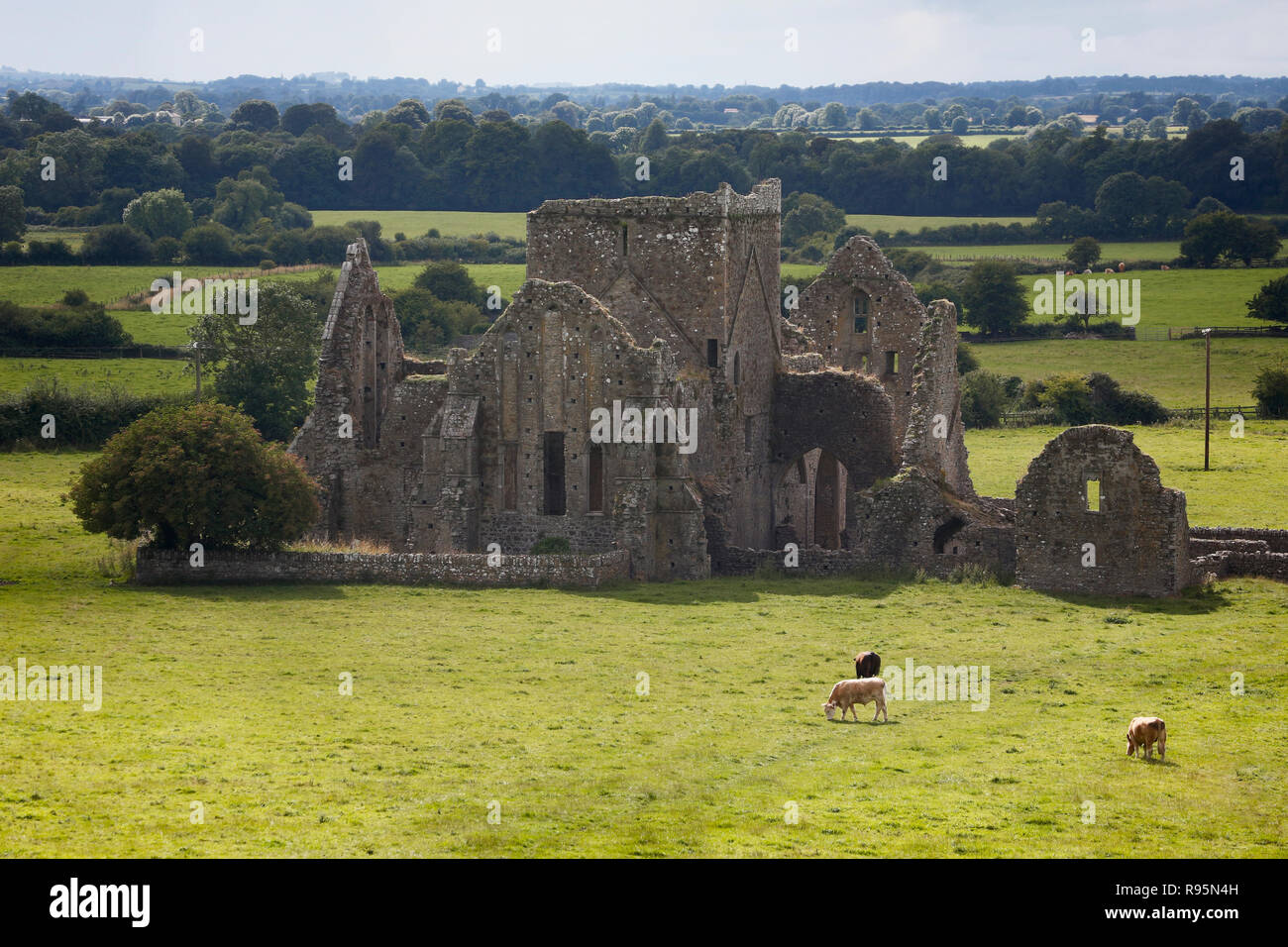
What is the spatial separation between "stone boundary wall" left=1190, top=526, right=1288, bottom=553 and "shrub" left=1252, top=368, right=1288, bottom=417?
113 ft

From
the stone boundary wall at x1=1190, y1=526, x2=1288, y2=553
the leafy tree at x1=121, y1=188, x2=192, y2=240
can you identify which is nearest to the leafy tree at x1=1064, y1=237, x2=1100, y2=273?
the leafy tree at x1=121, y1=188, x2=192, y2=240

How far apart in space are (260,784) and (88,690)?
26.2 feet

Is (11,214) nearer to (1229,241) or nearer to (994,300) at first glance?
(994,300)

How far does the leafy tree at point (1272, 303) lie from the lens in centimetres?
9956

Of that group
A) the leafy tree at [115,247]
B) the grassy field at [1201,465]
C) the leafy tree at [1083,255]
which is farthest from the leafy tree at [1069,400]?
the leafy tree at [115,247]

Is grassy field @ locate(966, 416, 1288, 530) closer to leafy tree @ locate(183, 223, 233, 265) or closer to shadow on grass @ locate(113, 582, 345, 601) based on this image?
shadow on grass @ locate(113, 582, 345, 601)

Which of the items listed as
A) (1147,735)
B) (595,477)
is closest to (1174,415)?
(595,477)

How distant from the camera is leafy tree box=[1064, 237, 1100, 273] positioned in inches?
4680

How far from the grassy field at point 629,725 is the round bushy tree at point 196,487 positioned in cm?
184

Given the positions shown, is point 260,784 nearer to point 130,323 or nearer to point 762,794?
point 762,794

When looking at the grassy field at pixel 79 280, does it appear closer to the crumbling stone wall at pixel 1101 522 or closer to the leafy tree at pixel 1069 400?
the leafy tree at pixel 1069 400

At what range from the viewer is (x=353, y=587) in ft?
147

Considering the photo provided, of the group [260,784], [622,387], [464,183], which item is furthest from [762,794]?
[464,183]

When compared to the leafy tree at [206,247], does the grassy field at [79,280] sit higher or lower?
lower
